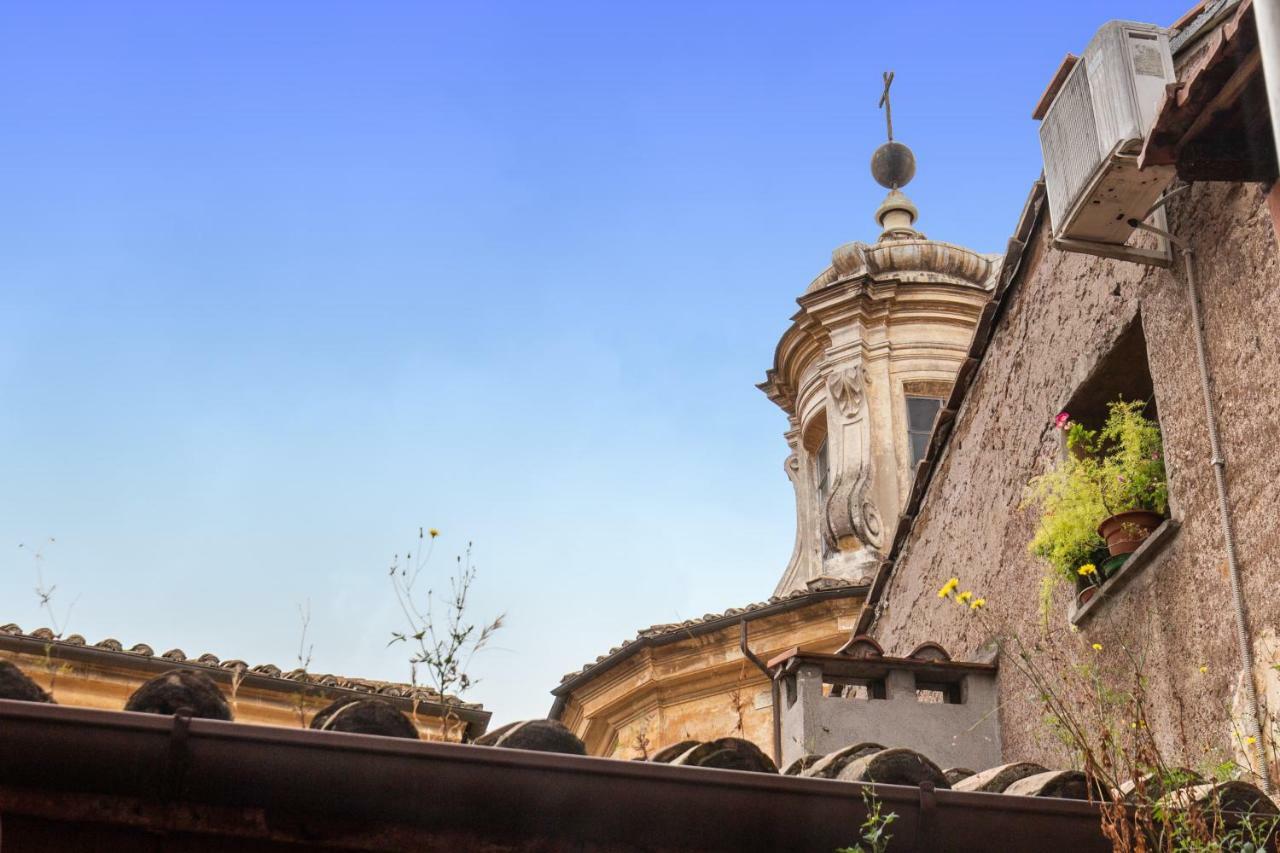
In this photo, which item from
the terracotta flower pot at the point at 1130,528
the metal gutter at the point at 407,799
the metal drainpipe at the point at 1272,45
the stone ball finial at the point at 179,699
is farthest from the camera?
the terracotta flower pot at the point at 1130,528

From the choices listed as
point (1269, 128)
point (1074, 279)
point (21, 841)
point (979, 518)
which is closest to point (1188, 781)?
point (1269, 128)

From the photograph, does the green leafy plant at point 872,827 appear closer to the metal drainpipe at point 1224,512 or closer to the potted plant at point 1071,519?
the metal drainpipe at point 1224,512

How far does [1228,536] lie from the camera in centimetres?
654

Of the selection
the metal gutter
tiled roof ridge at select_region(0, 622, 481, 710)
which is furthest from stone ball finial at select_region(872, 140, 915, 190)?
the metal gutter

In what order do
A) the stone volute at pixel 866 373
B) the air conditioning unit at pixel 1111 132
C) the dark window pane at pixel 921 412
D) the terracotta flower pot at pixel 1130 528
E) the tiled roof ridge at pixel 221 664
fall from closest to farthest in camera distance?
the air conditioning unit at pixel 1111 132 → the terracotta flower pot at pixel 1130 528 → the tiled roof ridge at pixel 221 664 → the stone volute at pixel 866 373 → the dark window pane at pixel 921 412

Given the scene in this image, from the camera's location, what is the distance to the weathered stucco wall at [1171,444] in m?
6.47

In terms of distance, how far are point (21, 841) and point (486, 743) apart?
4.59 ft

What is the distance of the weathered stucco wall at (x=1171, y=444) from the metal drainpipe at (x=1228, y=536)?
0.04 metres

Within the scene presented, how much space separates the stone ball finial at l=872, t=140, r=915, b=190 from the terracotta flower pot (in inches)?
707

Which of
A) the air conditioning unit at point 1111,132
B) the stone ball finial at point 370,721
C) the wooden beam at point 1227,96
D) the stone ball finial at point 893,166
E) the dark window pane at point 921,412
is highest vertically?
the stone ball finial at point 893,166

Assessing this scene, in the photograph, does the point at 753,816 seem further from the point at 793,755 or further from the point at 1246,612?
the point at 793,755

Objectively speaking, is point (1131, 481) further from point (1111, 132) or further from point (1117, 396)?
point (1111, 132)

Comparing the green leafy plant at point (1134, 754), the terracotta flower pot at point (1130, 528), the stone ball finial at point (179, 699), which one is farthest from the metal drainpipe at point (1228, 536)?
the stone ball finial at point (179, 699)

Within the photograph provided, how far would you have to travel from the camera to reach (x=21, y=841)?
4328 millimetres
